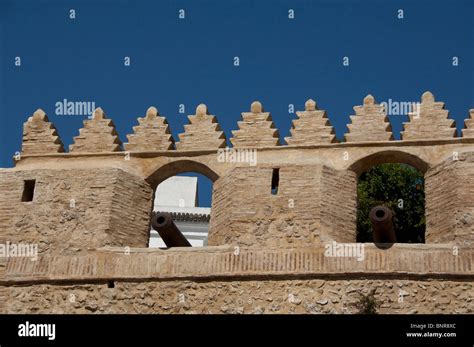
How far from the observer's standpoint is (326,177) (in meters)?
14.0

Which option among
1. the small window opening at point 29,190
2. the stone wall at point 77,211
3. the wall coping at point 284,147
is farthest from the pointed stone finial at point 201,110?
the small window opening at point 29,190

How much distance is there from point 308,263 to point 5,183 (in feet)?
14.7

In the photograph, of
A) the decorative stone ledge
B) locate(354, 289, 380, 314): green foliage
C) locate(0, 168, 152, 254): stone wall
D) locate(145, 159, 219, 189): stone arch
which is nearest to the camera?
locate(354, 289, 380, 314): green foliage

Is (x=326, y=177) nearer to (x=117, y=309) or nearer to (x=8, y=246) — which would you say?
(x=117, y=309)

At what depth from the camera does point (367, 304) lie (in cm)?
1294

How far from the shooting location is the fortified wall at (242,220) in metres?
13.2

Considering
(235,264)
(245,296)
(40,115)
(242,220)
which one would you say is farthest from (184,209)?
(245,296)

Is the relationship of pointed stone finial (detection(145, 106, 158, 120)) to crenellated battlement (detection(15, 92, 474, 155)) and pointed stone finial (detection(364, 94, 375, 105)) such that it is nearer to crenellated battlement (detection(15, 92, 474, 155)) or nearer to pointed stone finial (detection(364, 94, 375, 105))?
crenellated battlement (detection(15, 92, 474, 155))

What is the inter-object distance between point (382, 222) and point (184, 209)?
12559mm

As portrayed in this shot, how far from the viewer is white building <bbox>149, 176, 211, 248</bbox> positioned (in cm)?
2473

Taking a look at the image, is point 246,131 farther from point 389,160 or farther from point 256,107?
point 389,160

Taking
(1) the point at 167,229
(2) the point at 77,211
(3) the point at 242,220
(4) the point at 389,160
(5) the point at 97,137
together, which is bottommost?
(1) the point at 167,229

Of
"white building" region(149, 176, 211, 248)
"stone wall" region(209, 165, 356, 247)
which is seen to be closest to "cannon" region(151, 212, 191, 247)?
"stone wall" region(209, 165, 356, 247)

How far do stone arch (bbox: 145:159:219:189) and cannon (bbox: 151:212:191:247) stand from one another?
101 cm
